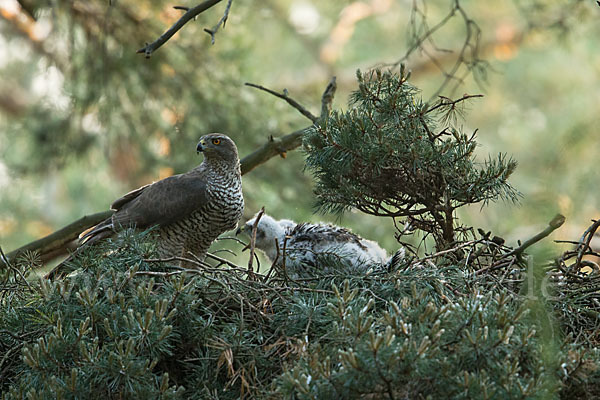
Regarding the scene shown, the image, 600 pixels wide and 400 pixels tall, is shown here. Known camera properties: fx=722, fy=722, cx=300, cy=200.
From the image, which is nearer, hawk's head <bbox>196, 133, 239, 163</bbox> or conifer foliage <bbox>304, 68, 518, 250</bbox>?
conifer foliage <bbox>304, 68, 518, 250</bbox>

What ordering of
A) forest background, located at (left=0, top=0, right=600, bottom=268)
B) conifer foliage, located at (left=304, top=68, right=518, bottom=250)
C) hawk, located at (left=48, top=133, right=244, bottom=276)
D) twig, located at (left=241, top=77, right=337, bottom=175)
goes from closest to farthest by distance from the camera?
conifer foliage, located at (left=304, top=68, right=518, bottom=250), hawk, located at (left=48, top=133, right=244, bottom=276), twig, located at (left=241, top=77, right=337, bottom=175), forest background, located at (left=0, top=0, right=600, bottom=268)

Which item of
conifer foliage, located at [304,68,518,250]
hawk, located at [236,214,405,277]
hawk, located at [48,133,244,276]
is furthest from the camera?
hawk, located at [48,133,244,276]

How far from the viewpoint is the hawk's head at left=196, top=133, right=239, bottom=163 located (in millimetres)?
4000

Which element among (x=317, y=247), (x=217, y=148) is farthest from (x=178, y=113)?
(x=317, y=247)

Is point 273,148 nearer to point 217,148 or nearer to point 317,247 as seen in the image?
point 217,148

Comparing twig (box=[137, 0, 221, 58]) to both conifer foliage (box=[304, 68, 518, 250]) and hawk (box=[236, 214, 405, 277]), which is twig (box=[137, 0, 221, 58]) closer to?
conifer foliage (box=[304, 68, 518, 250])

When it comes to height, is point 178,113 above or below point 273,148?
above

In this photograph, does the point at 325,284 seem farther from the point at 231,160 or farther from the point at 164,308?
the point at 231,160

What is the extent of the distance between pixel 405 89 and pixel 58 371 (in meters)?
1.71

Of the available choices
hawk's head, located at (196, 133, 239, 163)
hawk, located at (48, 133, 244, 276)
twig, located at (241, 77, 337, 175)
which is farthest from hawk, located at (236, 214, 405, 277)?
twig, located at (241, 77, 337, 175)

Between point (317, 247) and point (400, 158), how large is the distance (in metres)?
0.83

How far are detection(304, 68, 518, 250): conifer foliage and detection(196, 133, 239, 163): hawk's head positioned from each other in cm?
103

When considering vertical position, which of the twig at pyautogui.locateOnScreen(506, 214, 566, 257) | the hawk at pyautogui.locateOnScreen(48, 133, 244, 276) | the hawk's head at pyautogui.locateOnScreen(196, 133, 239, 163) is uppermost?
the hawk's head at pyautogui.locateOnScreen(196, 133, 239, 163)

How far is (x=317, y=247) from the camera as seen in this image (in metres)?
3.50
